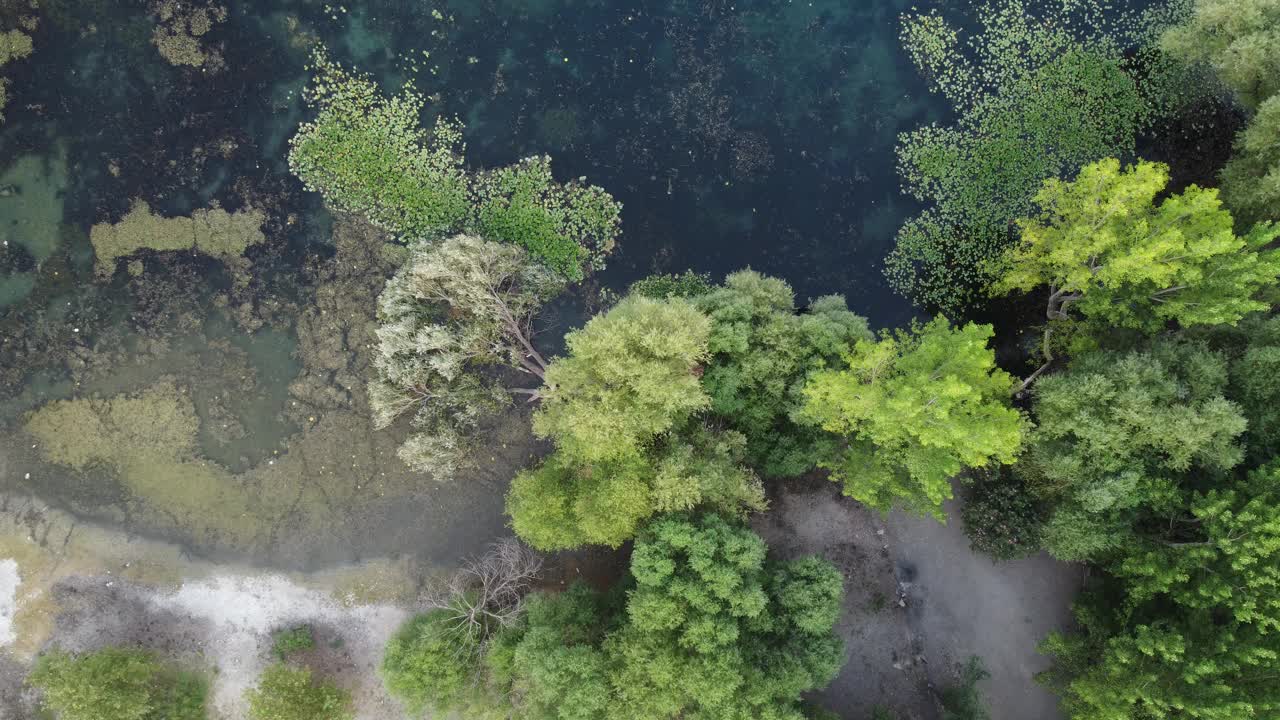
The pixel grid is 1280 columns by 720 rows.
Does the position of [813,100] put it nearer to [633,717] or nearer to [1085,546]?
[1085,546]

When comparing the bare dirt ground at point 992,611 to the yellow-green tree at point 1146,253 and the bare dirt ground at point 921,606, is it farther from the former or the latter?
the yellow-green tree at point 1146,253

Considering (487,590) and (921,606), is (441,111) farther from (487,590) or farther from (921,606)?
(921,606)

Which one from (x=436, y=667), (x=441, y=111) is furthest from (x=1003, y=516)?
(x=441, y=111)

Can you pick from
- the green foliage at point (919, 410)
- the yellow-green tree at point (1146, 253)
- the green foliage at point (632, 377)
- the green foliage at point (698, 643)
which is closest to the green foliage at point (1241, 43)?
the yellow-green tree at point (1146, 253)

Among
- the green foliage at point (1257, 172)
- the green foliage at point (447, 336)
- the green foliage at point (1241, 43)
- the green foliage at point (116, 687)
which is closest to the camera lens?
the green foliage at point (1257, 172)

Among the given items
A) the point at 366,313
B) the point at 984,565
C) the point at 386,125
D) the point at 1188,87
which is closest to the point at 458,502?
the point at 366,313

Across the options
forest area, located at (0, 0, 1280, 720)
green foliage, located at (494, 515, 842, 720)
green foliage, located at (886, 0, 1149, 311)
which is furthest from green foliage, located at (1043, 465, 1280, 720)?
green foliage, located at (886, 0, 1149, 311)

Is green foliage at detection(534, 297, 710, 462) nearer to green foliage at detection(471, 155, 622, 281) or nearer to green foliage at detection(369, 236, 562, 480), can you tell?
green foliage at detection(369, 236, 562, 480)
